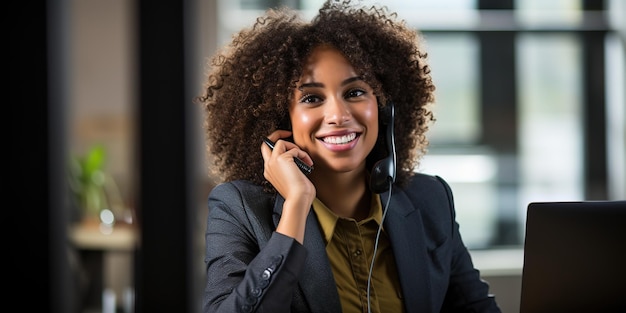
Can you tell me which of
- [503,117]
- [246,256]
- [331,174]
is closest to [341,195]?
[331,174]

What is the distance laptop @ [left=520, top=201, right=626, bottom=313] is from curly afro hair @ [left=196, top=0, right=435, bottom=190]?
1.85ft

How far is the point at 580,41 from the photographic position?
13.7 ft

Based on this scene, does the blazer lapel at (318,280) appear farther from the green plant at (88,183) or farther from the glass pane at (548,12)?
the glass pane at (548,12)

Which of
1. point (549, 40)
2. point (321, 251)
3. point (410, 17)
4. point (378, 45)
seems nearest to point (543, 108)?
point (549, 40)

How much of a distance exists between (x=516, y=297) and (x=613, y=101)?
1.24 meters

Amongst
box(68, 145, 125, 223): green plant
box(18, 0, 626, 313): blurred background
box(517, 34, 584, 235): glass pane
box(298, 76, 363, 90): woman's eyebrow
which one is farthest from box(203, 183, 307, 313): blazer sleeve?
box(517, 34, 584, 235): glass pane

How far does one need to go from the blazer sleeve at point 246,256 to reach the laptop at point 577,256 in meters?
0.40

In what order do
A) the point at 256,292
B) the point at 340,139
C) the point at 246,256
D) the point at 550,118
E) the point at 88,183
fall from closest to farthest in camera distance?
the point at 256,292
the point at 246,256
the point at 340,139
the point at 88,183
the point at 550,118

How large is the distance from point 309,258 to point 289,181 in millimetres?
163

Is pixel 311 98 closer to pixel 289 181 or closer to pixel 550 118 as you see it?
pixel 289 181

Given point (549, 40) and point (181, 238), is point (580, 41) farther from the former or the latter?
point (181, 238)

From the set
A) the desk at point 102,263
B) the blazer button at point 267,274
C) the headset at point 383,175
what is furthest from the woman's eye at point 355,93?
the desk at point 102,263

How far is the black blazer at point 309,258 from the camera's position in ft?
4.19

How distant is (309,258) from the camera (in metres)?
1.51
